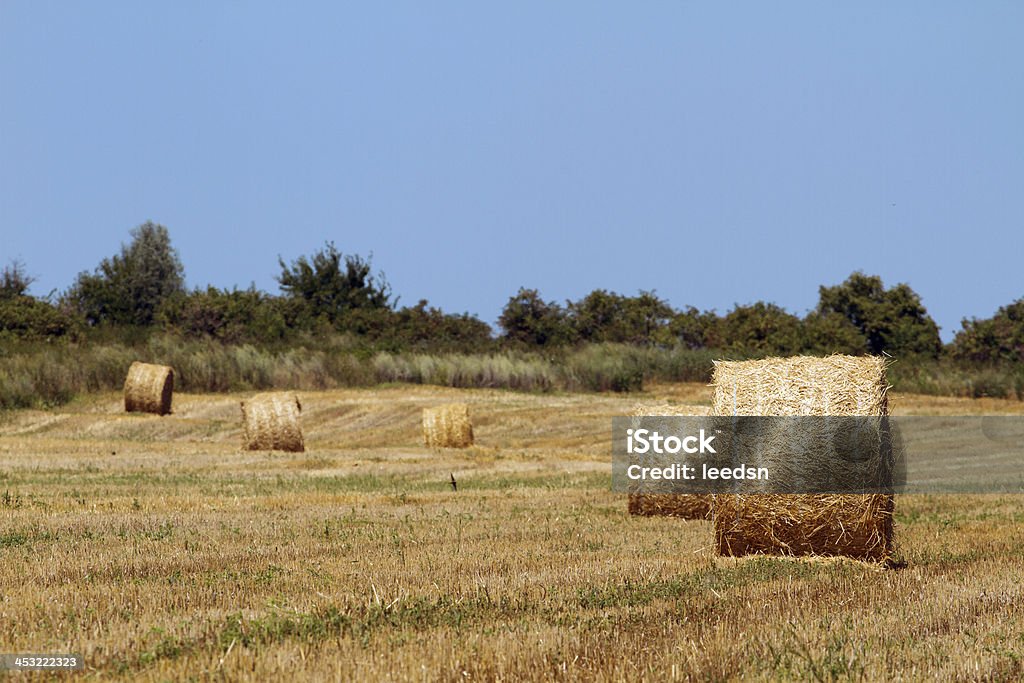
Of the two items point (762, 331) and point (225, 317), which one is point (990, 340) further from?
point (225, 317)

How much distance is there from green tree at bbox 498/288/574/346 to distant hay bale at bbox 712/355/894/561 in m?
55.8

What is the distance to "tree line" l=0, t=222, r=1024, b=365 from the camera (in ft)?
193

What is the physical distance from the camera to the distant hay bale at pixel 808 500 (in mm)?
11414

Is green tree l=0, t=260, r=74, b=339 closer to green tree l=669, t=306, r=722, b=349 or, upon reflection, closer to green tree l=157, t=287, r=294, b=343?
green tree l=157, t=287, r=294, b=343

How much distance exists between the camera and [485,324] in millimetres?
74688

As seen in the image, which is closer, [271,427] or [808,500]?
[808,500]

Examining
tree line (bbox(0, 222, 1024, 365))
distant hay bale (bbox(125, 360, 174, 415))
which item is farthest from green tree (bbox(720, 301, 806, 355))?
distant hay bale (bbox(125, 360, 174, 415))

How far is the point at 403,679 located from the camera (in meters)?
6.38

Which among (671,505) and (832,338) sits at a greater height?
(832,338)

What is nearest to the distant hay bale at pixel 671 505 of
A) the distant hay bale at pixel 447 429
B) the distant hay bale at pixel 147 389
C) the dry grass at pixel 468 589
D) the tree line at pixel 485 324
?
the dry grass at pixel 468 589

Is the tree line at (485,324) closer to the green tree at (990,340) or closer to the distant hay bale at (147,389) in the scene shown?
the green tree at (990,340)

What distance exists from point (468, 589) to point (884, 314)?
196 feet

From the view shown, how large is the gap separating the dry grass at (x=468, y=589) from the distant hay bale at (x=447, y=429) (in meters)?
9.27

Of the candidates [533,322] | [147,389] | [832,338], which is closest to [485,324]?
[533,322]
